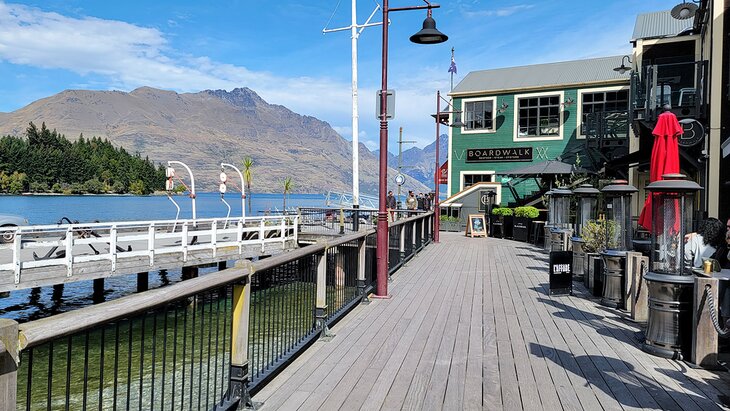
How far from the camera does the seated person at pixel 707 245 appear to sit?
22.0 ft

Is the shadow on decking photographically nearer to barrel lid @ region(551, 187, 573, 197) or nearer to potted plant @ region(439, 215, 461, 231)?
barrel lid @ region(551, 187, 573, 197)

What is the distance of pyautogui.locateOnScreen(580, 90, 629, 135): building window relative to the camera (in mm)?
26016

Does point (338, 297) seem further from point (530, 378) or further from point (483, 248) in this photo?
point (483, 248)

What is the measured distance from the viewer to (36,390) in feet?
29.3

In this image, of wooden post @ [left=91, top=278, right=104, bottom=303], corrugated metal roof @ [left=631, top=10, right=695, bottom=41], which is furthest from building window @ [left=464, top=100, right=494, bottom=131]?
wooden post @ [left=91, top=278, right=104, bottom=303]

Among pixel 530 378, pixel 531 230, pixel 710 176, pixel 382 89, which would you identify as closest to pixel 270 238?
pixel 531 230

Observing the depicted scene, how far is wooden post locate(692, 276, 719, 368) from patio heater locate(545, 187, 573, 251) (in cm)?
778

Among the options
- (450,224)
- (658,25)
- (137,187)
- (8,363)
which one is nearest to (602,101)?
(658,25)

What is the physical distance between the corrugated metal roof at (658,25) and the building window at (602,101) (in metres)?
3.41

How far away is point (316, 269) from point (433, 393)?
2265mm

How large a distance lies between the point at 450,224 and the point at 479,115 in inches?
273

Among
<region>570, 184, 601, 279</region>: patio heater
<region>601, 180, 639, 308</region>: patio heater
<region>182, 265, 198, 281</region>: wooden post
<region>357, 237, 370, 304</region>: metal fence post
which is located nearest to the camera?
<region>601, 180, 639, 308</region>: patio heater

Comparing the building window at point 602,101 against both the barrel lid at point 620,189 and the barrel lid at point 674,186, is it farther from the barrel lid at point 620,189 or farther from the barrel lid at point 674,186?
the barrel lid at point 674,186

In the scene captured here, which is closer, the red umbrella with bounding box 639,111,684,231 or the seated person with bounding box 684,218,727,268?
the red umbrella with bounding box 639,111,684,231
